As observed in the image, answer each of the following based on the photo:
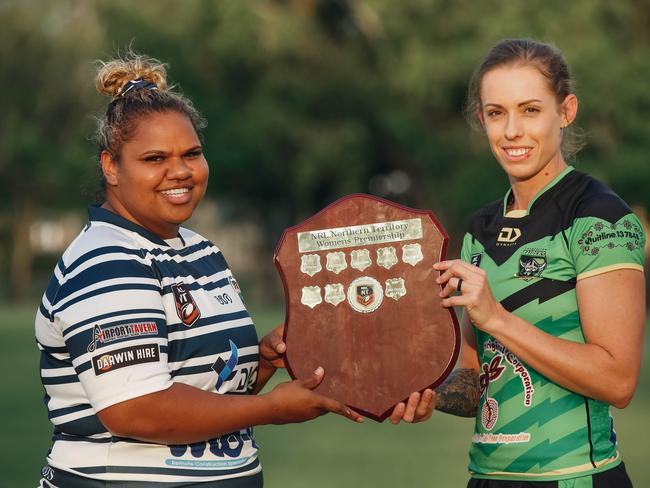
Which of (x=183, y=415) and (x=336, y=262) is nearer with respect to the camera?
(x=183, y=415)

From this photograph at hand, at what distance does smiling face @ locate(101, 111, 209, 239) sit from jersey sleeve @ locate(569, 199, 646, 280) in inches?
52.5

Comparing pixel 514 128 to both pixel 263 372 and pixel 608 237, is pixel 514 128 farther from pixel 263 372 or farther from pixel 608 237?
pixel 263 372

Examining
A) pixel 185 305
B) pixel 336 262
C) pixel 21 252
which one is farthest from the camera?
pixel 21 252

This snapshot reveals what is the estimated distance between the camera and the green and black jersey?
10.5ft

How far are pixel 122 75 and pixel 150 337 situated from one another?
1100mm

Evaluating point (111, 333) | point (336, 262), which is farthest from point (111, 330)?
point (336, 262)

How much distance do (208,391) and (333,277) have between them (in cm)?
64

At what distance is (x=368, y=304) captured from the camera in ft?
11.3

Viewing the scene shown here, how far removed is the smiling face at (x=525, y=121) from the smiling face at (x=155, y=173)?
106 centimetres

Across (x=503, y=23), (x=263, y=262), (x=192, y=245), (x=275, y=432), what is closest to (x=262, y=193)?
(x=263, y=262)

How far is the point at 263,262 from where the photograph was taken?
35.0 metres

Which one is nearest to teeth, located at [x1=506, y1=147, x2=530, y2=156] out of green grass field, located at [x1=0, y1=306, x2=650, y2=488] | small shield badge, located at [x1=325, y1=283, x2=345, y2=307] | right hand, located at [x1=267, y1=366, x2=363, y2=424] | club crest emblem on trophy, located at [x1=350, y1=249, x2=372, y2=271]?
club crest emblem on trophy, located at [x1=350, y1=249, x2=372, y2=271]

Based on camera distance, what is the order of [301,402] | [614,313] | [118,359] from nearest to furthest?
[118,359] < [614,313] < [301,402]

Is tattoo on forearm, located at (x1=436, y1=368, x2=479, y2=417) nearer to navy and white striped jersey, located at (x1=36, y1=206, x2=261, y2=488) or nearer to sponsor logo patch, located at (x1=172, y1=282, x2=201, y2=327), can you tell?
navy and white striped jersey, located at (x1=36, y1=206, x2=261, y2=488)
